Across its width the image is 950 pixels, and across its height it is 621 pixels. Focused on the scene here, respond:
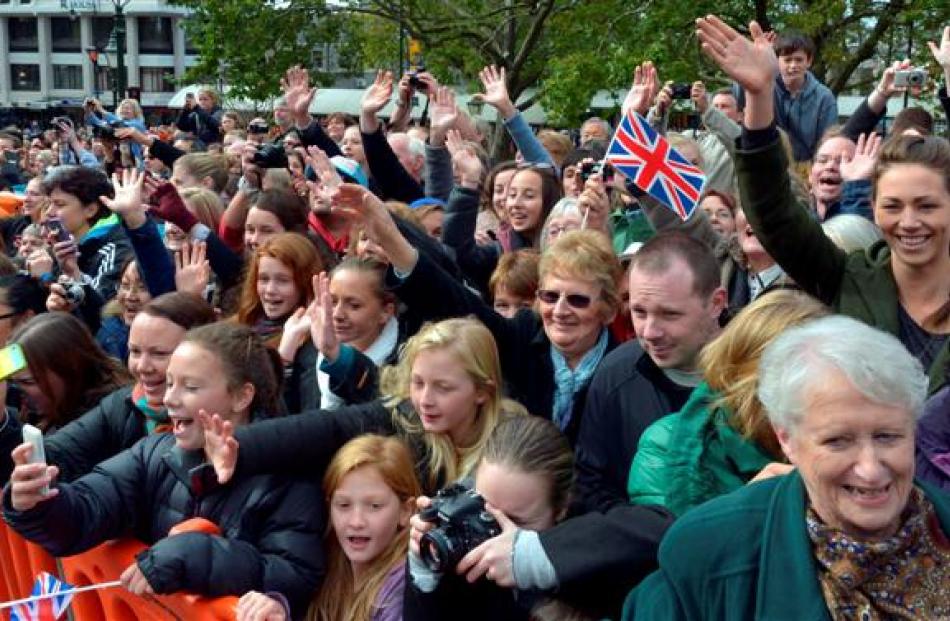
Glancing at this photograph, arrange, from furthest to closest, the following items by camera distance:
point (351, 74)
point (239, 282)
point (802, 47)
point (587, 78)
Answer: point (351, 74)
point (587, 78)
point (802, 47)
point (239, 282)

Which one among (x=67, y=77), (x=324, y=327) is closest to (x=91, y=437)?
(x=324, y=327)

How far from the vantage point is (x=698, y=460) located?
2635 millimetres

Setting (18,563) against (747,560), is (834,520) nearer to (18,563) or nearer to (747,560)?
(747,560)

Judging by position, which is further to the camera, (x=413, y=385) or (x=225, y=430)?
(x=413, y=385)

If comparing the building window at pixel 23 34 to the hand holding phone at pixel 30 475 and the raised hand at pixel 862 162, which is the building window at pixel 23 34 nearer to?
the raised hand at pixel 862 162

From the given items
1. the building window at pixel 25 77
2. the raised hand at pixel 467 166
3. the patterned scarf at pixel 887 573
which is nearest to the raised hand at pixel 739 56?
the patterned scarf at pixel 887 573

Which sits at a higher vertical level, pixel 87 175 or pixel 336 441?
pixel 87 175

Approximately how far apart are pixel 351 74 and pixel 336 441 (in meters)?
27.6

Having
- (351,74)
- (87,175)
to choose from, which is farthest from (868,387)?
(351,74)

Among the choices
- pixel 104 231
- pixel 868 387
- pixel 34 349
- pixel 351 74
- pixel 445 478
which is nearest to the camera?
pixel 868 387

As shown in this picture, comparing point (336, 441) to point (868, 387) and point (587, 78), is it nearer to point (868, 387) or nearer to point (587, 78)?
point (868, 387)

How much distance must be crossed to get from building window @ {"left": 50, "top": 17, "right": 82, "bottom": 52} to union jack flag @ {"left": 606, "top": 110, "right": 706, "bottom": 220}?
282 feet

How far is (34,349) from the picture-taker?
4.40m

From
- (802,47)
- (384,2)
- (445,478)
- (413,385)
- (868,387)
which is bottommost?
(445,478)
